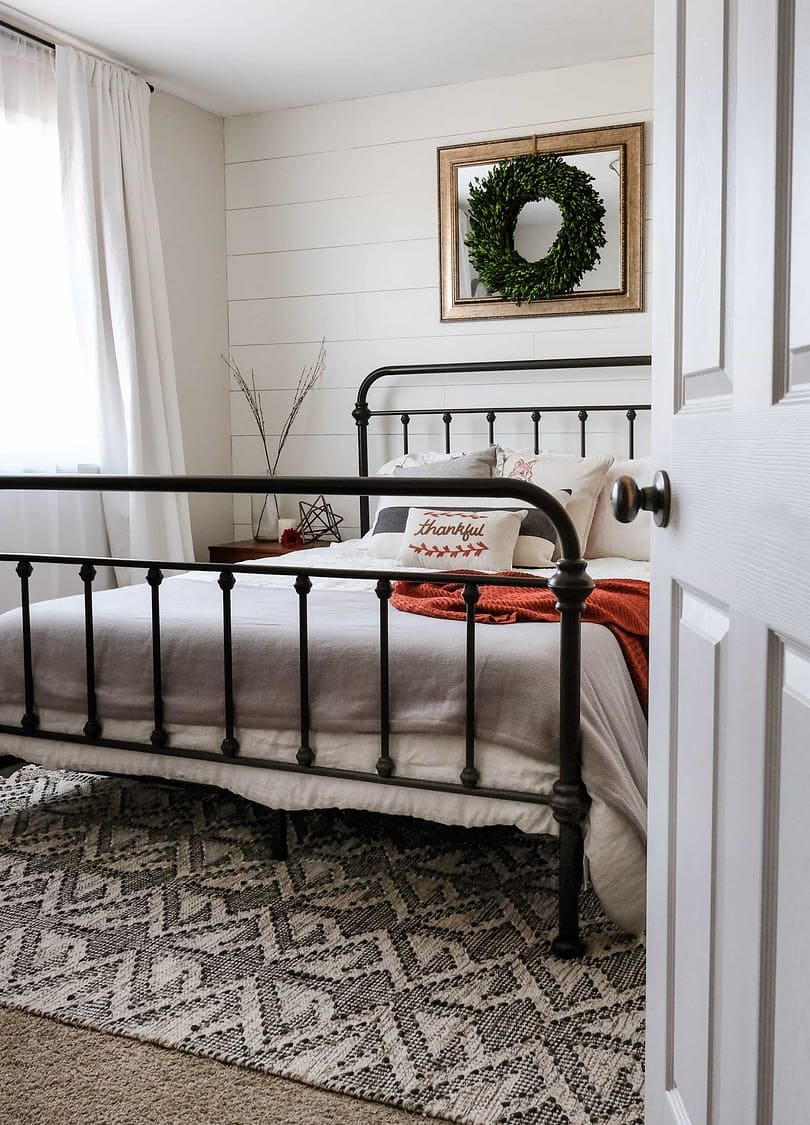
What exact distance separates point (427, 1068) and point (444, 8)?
322 cm

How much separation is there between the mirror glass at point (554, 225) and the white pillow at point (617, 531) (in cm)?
87

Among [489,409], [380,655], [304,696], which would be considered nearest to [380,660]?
[380,655]

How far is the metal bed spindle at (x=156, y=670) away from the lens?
212 cm

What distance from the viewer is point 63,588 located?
371 centimetres

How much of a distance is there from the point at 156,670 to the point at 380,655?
494 mm

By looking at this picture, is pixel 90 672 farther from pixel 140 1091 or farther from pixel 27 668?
pixel 140 1091

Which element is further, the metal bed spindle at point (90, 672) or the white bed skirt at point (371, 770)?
the metal bed spindle at point (90, 672)

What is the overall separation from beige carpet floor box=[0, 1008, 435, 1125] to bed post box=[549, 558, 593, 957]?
20.8 inches

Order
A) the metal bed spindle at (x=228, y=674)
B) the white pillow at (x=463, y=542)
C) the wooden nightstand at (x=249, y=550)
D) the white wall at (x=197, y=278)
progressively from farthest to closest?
the white wall at (x=197, y=278) < the wooden nightstand at (x=249, y=550) < the white pillow at (x=463, y=542) < the metal bed spindle at (x=228, y=674)

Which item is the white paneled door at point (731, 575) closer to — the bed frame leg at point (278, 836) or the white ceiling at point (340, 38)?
the bed frame leg at point (278, 836)

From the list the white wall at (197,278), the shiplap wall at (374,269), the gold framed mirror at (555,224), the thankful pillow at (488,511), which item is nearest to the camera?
the thankful pillow at (488,511)

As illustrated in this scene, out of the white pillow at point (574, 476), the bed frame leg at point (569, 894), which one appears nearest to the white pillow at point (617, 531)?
the white pillow at point (574, 476)

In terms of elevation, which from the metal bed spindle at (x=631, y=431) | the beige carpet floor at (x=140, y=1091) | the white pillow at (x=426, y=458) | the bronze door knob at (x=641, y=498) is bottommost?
the beige carpet floor at (x=140, y=1091)

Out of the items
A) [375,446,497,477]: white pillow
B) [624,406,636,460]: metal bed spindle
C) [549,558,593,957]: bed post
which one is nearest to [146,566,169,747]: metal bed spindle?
[549,558,593,957]: bed post
